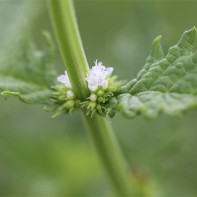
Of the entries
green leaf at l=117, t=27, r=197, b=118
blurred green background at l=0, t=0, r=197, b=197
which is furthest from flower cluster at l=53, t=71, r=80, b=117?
blurred green background at l=0, t=0, r=197, b=197

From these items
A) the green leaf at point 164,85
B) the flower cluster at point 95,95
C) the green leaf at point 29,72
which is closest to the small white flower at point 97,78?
the flower cluster at point 95,95

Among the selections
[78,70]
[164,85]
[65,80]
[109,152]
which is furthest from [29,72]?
[164,85]

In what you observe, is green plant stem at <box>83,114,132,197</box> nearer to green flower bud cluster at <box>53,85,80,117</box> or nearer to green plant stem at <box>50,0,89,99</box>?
green flower bud cluster at <box>53,85,80,117</box>

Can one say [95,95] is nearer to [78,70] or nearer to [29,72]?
[78,70]

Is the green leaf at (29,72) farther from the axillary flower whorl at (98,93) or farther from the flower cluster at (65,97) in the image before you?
the axillary flower whorl at (98,93)

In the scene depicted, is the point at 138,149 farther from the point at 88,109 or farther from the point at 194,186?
the point at 88,109
